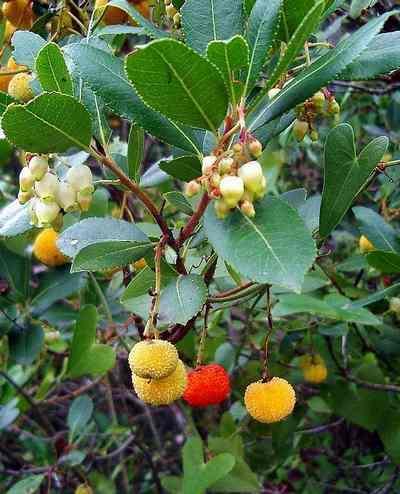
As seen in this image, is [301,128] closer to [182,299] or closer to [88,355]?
[182,299]

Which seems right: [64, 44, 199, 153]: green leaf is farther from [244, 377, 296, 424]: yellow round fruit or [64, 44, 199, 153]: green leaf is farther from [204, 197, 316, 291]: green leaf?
[244, 377, 296, 424]: yellow round fruit

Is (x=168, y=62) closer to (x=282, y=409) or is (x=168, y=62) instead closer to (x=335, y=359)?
(x=282, y=409)

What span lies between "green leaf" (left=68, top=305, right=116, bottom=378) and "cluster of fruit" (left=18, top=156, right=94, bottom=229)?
2.06ft

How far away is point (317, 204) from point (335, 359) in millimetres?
824

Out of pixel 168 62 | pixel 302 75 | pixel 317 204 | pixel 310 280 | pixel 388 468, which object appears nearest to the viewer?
pixel 168 62

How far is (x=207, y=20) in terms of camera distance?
76 cm

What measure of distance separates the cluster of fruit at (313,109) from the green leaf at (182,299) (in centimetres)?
31

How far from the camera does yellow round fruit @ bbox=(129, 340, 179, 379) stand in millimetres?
774

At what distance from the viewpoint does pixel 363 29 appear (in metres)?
0.70

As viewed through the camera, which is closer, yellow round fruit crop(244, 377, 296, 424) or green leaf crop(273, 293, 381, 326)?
yellow round fruit crop(244, 377, 296, 424)

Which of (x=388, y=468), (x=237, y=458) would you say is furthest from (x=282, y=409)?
(x=388, y=468)

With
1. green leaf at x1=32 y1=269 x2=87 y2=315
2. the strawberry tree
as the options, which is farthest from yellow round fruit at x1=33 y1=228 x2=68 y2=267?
green leaf at x1=32 y1=269 x2=87 y2=315

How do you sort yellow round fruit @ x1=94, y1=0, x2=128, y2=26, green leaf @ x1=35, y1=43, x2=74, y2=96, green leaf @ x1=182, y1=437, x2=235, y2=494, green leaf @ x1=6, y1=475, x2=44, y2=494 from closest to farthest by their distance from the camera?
green leaf @ x1=35, y1=43, x2=74, y2=96
yellow round fruit @ x1=94, y1=0, x2=128, y2=26
green leaf @ x1=182, y1=437, x2=235, y2=494
green leaf @ x1=6, y1=475, x2=44, y2=494

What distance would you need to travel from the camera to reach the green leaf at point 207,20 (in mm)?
756
